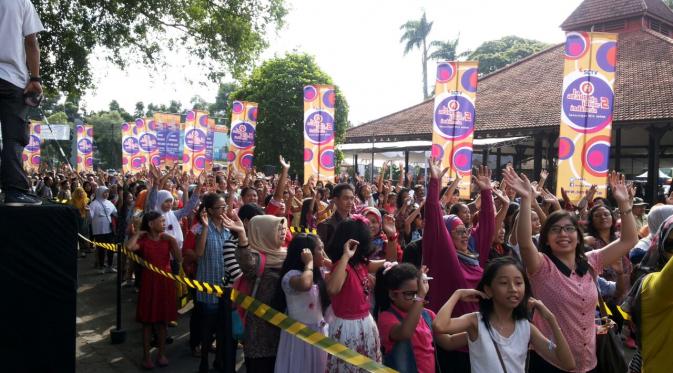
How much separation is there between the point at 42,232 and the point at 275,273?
4.74 ft

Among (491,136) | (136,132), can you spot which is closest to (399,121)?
(491,136)

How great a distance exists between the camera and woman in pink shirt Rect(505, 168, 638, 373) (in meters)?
3.24

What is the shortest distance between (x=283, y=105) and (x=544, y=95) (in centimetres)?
997

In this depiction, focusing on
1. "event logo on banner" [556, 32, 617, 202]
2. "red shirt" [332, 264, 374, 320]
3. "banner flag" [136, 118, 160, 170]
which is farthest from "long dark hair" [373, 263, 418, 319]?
"banner flag" [136, 118, 160, 170]

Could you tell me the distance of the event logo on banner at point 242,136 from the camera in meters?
15.5

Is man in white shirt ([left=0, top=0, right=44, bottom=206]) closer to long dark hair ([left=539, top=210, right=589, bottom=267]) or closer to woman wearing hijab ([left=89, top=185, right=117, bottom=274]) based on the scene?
long dark hair ([left=539, top=210, right=589, bottom=267])

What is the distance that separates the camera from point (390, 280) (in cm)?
335

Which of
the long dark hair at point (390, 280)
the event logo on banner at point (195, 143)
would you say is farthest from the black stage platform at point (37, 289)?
the event logo on banner at point (195, 143)

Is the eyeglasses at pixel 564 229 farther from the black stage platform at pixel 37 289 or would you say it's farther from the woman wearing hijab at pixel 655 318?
the black stage platform at pixel 37 289

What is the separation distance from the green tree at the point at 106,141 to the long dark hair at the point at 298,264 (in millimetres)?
54026

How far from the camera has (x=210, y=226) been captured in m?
5.59

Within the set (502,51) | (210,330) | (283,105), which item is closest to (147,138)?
Result: (283,105)

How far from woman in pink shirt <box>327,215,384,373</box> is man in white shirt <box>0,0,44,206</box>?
198 cm

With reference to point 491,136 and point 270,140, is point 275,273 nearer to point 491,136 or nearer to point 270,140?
point 491,136
